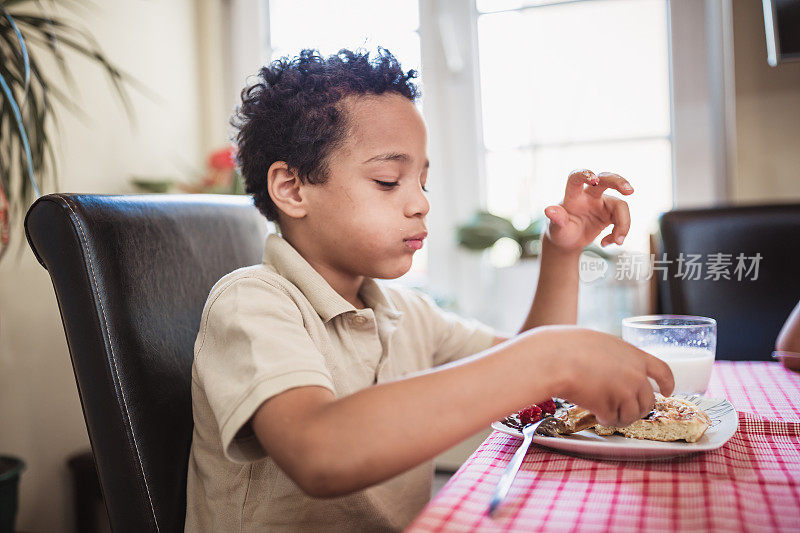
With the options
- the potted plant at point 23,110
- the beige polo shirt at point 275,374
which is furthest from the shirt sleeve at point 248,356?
the potted plant at point 23,110

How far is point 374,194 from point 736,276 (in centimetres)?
90

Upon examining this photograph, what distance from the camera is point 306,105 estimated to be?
2.90 feet

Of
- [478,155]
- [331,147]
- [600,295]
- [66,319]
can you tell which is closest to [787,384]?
[331,147]

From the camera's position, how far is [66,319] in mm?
729

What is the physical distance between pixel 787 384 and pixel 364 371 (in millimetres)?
567

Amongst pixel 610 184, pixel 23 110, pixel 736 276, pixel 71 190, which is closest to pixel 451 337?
pixel 610 184

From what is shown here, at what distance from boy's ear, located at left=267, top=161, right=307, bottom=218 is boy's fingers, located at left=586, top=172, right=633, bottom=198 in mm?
408

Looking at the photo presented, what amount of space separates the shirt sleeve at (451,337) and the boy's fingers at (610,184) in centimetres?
33

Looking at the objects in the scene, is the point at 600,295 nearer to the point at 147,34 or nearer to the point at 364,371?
the point at 364,371

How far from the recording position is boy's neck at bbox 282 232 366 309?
92 cm

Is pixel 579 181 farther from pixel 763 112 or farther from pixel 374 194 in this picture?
pixel 763 112

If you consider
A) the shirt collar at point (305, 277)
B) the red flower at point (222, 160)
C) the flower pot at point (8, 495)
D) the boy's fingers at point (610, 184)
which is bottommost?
the flower pot at point (8, 495)

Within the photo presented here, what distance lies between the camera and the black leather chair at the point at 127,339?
72 centimetres

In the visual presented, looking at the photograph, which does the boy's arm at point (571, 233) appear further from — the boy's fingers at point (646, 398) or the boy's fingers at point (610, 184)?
the boy's fingers at point (646, 398)
